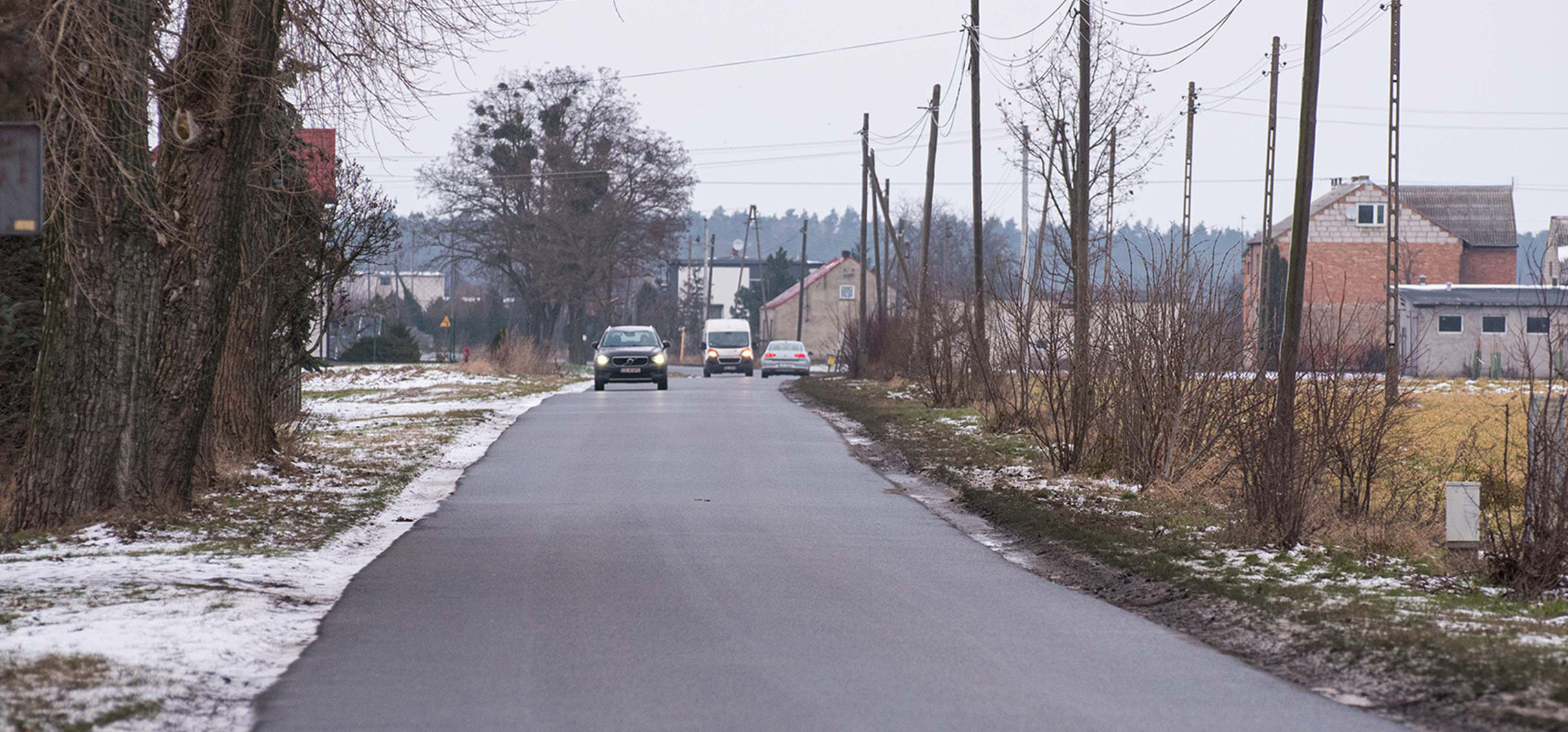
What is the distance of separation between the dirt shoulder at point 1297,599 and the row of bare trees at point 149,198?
22.2 ft

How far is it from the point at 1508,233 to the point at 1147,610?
80367mm

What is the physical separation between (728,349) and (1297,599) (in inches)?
1997

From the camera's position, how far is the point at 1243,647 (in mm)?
8273

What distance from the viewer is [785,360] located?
61.2 meters

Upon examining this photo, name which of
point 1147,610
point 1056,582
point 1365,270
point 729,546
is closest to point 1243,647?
point 1147,610

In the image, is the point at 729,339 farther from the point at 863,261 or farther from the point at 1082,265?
the point at 1082,265

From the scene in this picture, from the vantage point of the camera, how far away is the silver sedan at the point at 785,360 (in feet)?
200

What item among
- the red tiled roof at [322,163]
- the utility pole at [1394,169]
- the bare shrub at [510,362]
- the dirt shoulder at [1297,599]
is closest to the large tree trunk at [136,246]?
the red tiled roof at [322,163]

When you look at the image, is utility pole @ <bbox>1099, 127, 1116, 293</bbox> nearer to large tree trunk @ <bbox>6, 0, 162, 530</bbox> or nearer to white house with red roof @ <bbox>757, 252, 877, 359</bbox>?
large tree trunk @ <bbox>6, 0, 162, 530</bbox>

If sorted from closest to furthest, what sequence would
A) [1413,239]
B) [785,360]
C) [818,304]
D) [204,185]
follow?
[204,185] → [785,360] → [1413,239] → [818,304]

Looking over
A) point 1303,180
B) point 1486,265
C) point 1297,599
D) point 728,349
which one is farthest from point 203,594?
point 1486,265

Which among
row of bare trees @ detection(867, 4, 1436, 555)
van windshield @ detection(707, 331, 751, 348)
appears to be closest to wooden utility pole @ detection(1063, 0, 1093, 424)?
row of bare trees @ detection(867, 4, 1436, 555)

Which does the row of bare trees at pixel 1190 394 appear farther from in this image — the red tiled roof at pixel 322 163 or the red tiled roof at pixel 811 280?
the red tiled roof at pixel 811 280

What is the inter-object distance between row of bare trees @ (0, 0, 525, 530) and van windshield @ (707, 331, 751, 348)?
45.0 m
